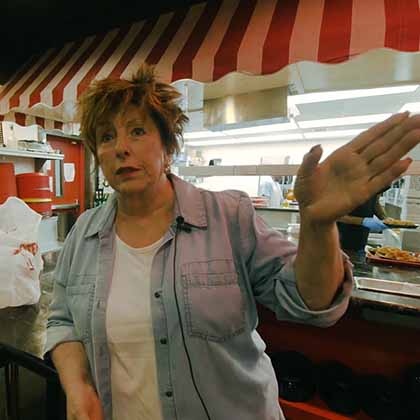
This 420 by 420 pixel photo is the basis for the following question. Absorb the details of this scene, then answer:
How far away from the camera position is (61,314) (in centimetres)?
91

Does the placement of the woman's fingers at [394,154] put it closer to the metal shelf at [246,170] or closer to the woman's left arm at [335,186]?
the woman's left arm at [335,186]

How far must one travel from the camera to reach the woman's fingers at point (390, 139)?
1.50 ft

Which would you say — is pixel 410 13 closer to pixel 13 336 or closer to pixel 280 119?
pixel 280 119

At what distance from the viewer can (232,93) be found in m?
2.65

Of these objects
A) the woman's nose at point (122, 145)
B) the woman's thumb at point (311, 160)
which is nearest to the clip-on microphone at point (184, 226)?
the woman's nose at point (122, 145)

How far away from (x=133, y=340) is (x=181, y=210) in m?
0.38

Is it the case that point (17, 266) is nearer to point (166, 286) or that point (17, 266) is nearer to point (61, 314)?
point (61, 314)

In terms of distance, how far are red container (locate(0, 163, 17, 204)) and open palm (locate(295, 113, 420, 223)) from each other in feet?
8.50

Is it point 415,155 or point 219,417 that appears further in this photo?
point 415,155

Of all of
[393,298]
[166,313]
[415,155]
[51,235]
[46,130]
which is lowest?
[51,235]

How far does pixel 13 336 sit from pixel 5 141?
2021 mm

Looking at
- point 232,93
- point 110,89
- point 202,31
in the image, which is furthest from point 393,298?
point 232,93

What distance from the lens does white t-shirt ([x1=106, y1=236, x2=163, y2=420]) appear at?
2.39ft

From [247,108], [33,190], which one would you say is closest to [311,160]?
[247,108]
